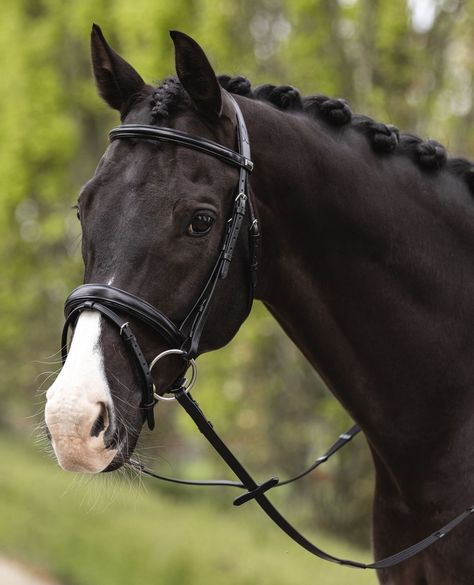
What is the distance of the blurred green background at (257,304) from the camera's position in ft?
27.1

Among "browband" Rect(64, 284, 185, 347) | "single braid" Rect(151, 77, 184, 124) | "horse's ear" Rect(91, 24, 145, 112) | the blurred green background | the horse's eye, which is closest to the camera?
"browband" Rect(64, 284, 185, 347)

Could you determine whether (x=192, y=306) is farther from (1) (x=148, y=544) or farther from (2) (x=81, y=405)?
(1) (x=148, y=544)

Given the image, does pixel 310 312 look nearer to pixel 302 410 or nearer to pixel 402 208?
pixel 402 208

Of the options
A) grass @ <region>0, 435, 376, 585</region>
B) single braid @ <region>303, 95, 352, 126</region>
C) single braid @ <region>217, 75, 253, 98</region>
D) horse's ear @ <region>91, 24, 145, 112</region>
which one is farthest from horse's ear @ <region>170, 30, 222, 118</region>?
grass @ <region>0, 435, 376, 585</region>

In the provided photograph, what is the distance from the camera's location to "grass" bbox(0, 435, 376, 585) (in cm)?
747

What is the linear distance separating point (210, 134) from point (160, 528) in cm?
694

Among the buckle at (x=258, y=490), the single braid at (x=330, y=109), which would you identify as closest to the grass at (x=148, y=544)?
the buckle at (x=258, y=490)

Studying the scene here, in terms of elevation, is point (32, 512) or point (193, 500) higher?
point (193, 500)

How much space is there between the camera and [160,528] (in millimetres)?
9047

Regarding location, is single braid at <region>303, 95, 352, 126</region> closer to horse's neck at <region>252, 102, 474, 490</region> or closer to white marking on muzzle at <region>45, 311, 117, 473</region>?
horse's neck at <region>252, 102, 474, 490</region>

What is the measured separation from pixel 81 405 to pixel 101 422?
0.12 metres

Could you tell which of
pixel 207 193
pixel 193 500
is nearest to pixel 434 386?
pixel 207 193

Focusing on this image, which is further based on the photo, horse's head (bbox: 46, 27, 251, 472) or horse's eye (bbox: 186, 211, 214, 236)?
horse's eye (bbox: 186, 211, 214, 236)

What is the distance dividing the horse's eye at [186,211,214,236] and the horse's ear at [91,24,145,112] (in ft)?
1.81
